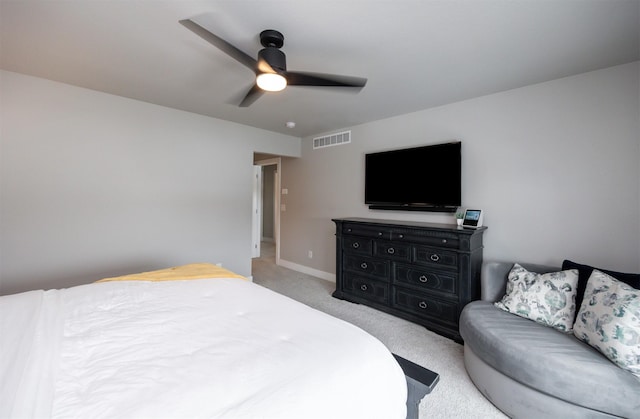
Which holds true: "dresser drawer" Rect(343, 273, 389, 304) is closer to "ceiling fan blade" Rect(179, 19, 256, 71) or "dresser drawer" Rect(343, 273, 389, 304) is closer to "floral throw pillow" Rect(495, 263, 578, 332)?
"floral throw pillow" Rect(495, 263, 578, 332)

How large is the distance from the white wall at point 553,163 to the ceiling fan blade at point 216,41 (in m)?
2.41

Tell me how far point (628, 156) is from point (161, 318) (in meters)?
3.54

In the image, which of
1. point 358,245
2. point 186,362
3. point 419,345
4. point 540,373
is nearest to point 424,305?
point 419,345

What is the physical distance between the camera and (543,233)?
2.53 m

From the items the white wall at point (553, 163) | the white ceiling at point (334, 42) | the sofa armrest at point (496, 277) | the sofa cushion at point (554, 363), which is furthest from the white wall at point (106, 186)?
the sofa cushion at point (554, 363)

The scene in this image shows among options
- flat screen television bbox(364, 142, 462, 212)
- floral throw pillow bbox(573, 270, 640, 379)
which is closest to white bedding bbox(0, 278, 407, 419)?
floral throw pillow bbox(573, 270, 640, 379)

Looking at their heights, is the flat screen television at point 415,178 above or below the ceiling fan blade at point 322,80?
below

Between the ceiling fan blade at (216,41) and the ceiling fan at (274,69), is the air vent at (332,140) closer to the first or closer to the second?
the ceiling fan at (274,69)

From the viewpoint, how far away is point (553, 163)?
247 centimetres

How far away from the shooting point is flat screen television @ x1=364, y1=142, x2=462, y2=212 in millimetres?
2998

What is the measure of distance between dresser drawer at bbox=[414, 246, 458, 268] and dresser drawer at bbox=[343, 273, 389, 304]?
55 centimetres

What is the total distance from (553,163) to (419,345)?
211 cm

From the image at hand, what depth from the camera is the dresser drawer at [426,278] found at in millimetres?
2606

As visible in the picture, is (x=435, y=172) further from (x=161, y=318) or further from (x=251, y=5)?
(x=161, y=318)
